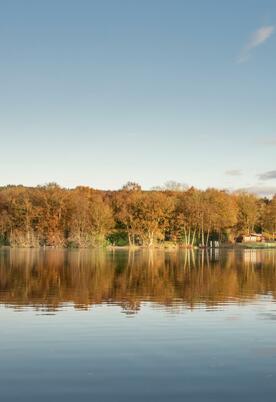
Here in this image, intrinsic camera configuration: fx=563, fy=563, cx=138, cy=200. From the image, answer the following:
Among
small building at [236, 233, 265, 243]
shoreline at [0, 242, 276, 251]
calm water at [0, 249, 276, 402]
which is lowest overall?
calm water at [0, 249, 276, 402]

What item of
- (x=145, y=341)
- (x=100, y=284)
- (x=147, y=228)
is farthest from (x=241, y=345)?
(x=147, y=228)

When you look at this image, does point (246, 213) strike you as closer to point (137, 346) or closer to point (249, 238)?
point (249, 238)

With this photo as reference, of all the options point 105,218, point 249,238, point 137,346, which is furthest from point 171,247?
point 137,346

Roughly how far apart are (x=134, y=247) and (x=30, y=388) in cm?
12797

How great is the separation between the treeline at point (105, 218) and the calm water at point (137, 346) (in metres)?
103

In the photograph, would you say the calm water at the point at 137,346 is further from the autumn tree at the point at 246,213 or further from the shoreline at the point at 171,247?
the autumn tree at the point at 246,213

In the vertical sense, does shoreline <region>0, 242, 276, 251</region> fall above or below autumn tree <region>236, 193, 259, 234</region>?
below

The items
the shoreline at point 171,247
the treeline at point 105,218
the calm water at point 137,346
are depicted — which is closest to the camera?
the calm water at point 137,346

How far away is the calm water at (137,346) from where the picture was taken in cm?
1224

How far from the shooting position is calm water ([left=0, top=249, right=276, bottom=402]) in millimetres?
12242

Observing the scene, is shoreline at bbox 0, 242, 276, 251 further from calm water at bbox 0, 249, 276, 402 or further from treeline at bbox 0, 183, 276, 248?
calm water at bbox 0, 249, 276, 402

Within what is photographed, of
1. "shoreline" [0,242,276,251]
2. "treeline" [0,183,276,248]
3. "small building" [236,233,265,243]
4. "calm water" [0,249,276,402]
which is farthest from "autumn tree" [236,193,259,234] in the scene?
"calm water" [0,249,276,402]

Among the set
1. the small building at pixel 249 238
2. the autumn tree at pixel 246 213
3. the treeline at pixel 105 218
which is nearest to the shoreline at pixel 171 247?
the treeline at pixel 105 218

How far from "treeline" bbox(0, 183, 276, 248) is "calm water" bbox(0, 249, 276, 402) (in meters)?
103
